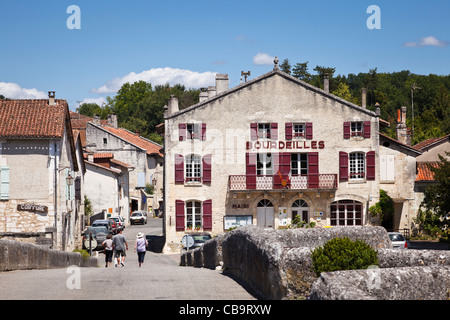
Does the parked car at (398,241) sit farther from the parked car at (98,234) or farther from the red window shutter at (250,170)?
the parked car at (98,234)

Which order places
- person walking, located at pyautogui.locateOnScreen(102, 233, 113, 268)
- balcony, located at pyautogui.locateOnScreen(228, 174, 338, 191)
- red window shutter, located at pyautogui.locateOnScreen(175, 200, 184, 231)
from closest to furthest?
person walking, located at pyautogui.locateOnScreen(102, 233, 113, 268) → red window shutter, located at pyautogui.locateOnScreen(175, 200, 184, 231) → balcony, located at pyautogui.locateOnScreen(228, 174, 338, 191)

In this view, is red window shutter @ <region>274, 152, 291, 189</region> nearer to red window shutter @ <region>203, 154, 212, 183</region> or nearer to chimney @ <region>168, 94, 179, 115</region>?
red window shutter @ <region>203, 154, 212, 183</region>

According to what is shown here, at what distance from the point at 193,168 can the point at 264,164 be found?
4.07m

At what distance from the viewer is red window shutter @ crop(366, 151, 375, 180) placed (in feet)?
118

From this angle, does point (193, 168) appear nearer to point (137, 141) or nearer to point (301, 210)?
point (301, 210)

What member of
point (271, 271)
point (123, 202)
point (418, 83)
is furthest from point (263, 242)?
point (418, 83)

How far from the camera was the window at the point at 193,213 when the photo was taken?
35.5 meters

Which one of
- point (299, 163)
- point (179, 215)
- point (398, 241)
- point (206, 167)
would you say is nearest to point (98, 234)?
point (179, 215)

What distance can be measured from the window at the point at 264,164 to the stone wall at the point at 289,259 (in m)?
21.4

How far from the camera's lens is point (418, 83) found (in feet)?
313

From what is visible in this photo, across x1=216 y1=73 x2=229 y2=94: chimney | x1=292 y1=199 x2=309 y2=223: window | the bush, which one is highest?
x1=216 y1=73 x2=229 y2=94: chimney

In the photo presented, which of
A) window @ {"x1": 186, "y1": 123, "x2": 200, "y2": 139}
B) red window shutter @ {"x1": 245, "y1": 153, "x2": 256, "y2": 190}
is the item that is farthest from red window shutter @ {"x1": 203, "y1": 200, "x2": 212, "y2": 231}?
window @ {"x1": 186, "y1": 123, "x2": 200, "y2": 139}

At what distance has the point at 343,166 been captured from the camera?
1411 inches

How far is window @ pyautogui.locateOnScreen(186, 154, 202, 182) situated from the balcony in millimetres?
1848
